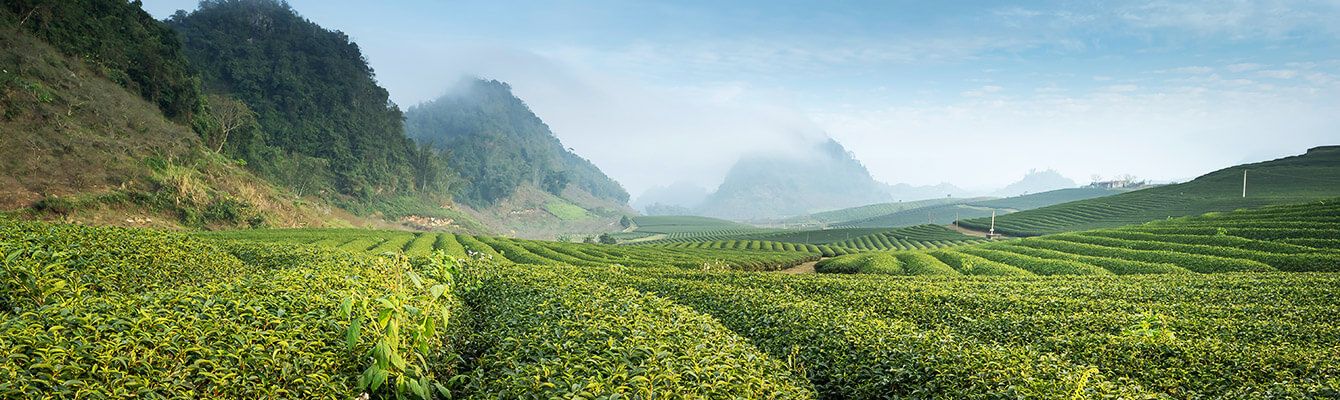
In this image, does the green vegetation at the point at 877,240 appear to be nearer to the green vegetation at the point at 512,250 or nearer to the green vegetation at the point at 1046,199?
the green vegetation at the point at 512,250

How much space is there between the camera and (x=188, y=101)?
139 feet

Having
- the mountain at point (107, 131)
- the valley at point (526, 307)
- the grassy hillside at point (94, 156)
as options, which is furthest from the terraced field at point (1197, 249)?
the mountain at point (107, 131)

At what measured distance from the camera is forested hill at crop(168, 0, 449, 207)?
60.6 metres

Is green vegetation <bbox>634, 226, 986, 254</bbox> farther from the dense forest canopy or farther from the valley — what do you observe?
the dense forest canopy

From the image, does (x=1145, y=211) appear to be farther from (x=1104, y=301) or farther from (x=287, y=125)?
(x=287, y=125)

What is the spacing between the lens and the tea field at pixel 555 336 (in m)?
3.29

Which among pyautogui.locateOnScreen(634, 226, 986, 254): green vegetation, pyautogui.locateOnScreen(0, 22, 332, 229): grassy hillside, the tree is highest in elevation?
the tree

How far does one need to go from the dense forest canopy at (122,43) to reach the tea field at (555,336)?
129 ft

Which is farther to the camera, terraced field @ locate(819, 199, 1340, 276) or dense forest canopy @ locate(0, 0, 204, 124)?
dense forest canopy @ locate(0, 0, 204, 124)

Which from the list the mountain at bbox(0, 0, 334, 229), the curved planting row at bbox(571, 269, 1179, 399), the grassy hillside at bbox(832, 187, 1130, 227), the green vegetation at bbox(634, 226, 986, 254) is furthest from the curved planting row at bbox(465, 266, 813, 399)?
the grassy hillside at bbox(832, 187, 1130, 227)

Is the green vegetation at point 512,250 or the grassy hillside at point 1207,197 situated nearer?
the green vegetation at point 512,250

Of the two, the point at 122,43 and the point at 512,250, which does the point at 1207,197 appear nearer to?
the point at 512,250

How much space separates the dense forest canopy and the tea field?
3941 centimetres

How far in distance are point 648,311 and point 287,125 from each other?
254ft
